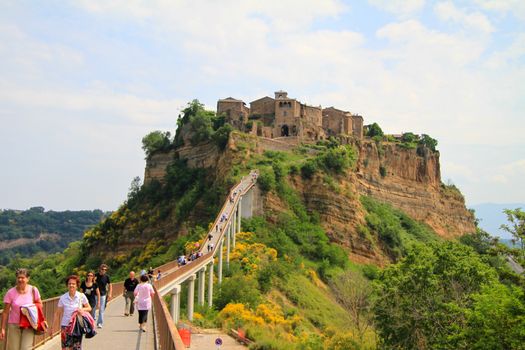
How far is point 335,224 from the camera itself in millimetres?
64500

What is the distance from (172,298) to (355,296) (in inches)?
777

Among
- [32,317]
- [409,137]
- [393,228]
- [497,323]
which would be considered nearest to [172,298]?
[497,323]

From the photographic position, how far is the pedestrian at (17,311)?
10.6m

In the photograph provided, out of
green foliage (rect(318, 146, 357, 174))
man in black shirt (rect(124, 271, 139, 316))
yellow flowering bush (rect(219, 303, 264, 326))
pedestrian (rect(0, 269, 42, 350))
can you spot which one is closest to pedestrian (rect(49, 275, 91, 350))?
pedestrian (rect(0, 269, 42, 350))

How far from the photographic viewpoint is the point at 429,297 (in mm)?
30312

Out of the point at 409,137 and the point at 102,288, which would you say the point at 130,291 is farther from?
the point at 409,137

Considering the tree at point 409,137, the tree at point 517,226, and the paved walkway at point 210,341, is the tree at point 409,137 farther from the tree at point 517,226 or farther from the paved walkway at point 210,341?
the tree at point 517,226

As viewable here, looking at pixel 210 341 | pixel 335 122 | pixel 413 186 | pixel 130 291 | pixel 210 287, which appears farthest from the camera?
pixel 413 186

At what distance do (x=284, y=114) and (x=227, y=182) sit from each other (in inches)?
758

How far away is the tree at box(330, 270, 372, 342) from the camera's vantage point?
145 feet

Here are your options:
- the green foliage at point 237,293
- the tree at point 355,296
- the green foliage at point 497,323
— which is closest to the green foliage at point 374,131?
the tree at point 355,296

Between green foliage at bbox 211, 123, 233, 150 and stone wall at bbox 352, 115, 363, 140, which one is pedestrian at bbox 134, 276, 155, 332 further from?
stone wall at bbox 352, 115, 363, 140

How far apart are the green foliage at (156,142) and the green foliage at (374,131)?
33.5 metres

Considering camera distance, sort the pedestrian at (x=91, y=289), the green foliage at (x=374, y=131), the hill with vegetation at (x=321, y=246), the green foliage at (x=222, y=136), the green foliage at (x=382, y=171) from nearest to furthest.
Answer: the pedestrian at (x=91, y=289) < the hill with vegetation at (x=321, y=246) < the green foliage at (x=222, y=136) < the green foliage at (x=382, y=171) < the green foliage at (x=374, y=131)
